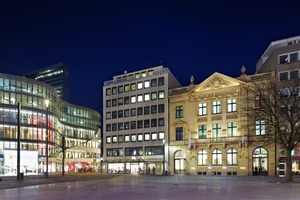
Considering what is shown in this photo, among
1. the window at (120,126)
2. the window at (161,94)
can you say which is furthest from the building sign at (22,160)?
the window at (161,94)

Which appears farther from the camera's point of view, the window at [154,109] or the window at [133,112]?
the window at [133,112]

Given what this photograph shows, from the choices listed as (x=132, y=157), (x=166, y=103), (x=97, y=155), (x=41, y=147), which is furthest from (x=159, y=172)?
(x=97, y=155)

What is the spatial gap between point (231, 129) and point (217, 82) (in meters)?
10.0

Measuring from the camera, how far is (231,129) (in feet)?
261

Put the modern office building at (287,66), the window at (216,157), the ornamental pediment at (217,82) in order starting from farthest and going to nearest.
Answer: the window at (216,157)
the ornamental pediment at (217,82)
the modern office building at (287,66)

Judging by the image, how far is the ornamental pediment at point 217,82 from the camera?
3135 inches

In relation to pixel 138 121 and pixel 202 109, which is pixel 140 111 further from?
pixel 202 109

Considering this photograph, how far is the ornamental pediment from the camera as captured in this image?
261 ft

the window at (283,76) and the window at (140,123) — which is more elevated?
the window at (283,76)

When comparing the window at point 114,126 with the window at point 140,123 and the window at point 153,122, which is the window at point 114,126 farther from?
the window at point 153,122

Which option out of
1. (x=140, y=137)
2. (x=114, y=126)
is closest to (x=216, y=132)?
(x=140, y=137)

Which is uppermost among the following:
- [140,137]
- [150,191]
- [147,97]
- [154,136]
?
[147,97]

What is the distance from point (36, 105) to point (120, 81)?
74.3 feet

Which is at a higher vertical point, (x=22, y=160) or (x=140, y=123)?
(x=140, y=123)
